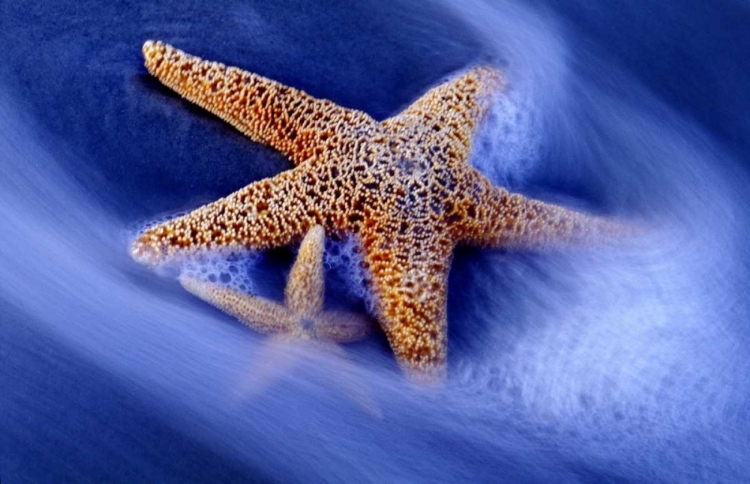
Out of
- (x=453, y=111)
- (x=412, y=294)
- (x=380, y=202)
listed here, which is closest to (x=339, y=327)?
(x=412, y=294)

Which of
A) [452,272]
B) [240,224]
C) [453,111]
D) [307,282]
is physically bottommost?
[307,282]

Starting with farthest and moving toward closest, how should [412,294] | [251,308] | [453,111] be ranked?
[453,111] → [412,294] → [251,308]

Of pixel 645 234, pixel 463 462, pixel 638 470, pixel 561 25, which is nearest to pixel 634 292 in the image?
pixel 645 234

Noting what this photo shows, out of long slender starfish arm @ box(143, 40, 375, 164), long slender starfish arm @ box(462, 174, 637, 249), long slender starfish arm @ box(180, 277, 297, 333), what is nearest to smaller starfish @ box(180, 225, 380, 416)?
long slender starfish arm @ box(180, 277, 297, 333)

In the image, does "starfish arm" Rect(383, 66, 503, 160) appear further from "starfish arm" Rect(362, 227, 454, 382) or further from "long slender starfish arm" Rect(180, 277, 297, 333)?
"long slender starfish arm" Rect(180, 277, 297, 333)

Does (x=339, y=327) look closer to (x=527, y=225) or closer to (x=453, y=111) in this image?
(x=527, y=225)
